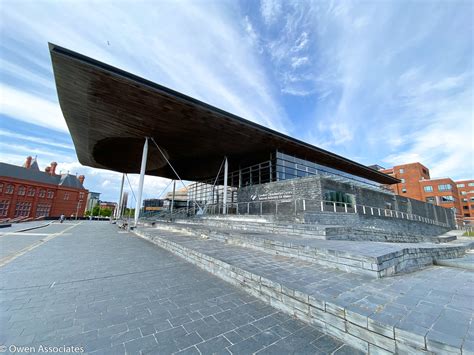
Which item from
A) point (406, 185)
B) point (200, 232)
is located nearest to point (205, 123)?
point (200, 232)

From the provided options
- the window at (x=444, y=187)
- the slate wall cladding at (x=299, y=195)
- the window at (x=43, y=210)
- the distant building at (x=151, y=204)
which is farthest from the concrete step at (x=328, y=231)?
the window at (x=43, y=210)

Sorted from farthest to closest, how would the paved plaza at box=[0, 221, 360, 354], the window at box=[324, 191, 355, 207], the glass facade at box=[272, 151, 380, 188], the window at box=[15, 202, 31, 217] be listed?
the window at box=[15, 202, 31, 217], the glass facade at box=[272, 151, 380, 188], the window at box=[324, 191, 355, 207], the paved plaza at box=[0, 221, 360, 354]

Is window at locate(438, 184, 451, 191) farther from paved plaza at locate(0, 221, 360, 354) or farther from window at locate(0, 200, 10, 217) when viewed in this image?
window at locate(0, 200, 10, 217)

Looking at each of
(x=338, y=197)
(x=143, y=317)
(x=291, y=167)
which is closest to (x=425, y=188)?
(x=291, y=167)

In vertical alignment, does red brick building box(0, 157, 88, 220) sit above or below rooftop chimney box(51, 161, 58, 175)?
below

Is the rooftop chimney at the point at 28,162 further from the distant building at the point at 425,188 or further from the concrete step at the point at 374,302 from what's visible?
the distant building at the point at 425,188

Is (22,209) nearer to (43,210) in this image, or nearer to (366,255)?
(43,210)

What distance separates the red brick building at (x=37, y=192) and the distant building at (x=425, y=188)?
95629 millimetres

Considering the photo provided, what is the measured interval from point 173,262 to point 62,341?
390cm

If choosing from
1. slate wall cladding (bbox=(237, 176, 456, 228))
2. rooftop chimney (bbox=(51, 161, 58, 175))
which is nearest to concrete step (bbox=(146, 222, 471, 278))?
slate wall cladding (bbox=(237, 176, 456, 228))

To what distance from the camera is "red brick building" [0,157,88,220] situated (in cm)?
4759

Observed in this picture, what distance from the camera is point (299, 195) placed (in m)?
16.6

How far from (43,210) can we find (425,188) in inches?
4458

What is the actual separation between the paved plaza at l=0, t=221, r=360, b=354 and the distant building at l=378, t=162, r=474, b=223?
6837cm
